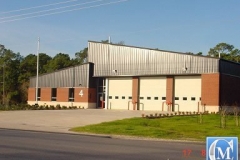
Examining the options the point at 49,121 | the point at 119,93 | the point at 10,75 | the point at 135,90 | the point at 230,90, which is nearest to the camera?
the point at 49,121

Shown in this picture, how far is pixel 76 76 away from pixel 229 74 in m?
21.0

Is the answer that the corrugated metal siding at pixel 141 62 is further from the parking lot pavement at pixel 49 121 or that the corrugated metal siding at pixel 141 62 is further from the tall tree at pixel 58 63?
the tall tree at pixel 58 63

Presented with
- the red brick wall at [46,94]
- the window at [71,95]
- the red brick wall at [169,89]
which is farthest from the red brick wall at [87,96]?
the red brick wall at [169,89]

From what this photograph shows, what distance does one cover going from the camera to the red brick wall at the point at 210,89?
4116 cm

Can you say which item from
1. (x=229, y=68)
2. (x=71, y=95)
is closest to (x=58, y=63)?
(x=71, y=95)

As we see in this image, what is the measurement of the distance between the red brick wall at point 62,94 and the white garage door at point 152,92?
38.9ft

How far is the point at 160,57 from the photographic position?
152ft

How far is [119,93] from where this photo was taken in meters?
50.5

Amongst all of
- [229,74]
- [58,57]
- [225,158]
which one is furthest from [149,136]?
[58,57]

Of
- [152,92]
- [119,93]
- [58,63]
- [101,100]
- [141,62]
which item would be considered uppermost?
[58,63]

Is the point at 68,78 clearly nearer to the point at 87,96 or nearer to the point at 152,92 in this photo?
the point at 87,96

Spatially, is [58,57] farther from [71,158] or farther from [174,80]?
[71,158]

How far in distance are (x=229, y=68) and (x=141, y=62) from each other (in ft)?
34.4

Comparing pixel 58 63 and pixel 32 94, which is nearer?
pixel 32 94
